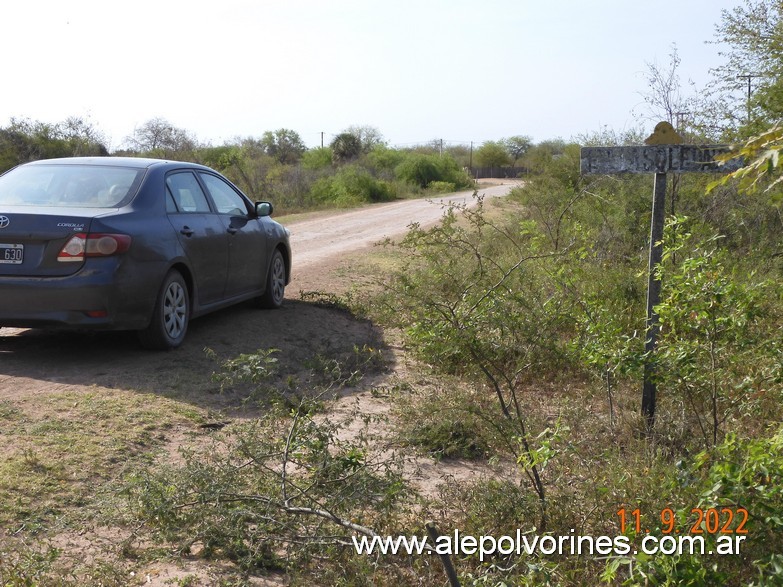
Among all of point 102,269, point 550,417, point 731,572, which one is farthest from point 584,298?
point 102,269

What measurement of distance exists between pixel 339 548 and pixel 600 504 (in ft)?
3.95

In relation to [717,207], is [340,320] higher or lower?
lower

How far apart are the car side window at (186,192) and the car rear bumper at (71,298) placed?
3.55ft

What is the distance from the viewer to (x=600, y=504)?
434 centimetres

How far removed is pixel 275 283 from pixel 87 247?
3166mm

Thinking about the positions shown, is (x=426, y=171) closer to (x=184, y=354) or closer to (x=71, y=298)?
(x=184, y=354)

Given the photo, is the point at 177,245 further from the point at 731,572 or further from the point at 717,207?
the point at 717,207

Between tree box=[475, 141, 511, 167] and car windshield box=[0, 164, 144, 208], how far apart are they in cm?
7720

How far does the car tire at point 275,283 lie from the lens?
9758 mm

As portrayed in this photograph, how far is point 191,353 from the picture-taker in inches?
300

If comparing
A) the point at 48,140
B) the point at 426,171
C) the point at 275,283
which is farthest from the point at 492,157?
the point at 275,283

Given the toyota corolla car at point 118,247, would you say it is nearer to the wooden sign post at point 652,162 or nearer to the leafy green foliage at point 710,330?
the wooden sign post at point 652,162

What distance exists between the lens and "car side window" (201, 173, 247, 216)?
8.89 meters

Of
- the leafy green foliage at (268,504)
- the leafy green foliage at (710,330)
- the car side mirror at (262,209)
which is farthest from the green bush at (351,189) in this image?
the leafy green foliage at (268,504)
